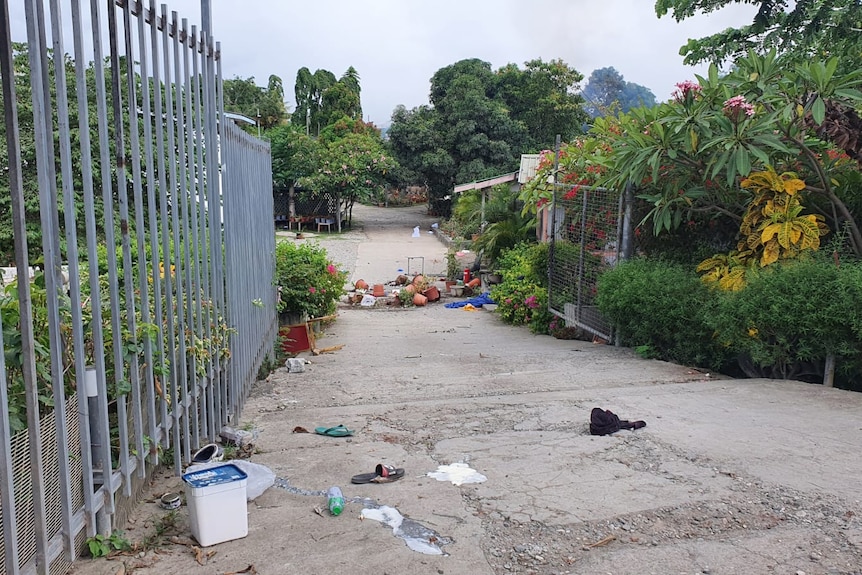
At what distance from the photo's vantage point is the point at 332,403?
586 cm

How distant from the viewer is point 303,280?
31.2ft

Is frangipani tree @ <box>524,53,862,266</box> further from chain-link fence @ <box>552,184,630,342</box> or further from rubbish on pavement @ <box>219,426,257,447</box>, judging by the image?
rubbish on pavement @ <box>219,426,257,447</box>

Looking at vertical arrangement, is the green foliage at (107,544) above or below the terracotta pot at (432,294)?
above

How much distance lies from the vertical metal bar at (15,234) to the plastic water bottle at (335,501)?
1.38m

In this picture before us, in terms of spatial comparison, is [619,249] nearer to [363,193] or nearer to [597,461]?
[597,461]

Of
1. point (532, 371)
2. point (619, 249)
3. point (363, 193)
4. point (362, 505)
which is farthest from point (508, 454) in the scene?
point (363, 193)

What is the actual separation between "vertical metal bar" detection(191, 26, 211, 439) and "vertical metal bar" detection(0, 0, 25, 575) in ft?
5.63

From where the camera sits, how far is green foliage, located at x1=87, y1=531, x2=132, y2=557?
2754 mm

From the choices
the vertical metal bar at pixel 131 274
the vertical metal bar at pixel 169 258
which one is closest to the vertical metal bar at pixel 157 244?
the vertical metal bar at pixel 169 258

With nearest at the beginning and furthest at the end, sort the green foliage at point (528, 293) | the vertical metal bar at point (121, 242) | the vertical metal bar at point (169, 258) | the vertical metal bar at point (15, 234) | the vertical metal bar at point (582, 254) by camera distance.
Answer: the vertical metal bar at point (15, 234) < the vertical metal bar at point (121, 242) < the vertical metal bar at point (169, 258) < the vertical metal bar at point (582, 254) < the green foliage at point (528, 293)

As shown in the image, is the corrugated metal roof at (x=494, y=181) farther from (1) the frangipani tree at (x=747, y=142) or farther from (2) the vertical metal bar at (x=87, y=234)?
(2) the vertical metal bar at (x=87, y=234)

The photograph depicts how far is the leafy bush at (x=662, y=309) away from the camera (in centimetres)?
741

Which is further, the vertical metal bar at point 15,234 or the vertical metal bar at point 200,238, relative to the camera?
the vertical metal bar at point 200,238

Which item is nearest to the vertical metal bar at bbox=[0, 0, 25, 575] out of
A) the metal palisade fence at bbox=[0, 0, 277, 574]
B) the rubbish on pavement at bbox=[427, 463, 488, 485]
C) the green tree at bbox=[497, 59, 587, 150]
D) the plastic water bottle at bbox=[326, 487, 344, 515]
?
the metal palisade fence at bbox=[0, 0, 277, 574]
